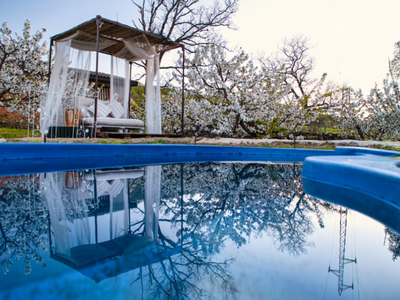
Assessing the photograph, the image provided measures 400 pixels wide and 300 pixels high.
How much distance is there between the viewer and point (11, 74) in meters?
8.30

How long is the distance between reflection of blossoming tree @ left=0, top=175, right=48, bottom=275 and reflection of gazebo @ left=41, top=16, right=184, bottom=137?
3339 mm

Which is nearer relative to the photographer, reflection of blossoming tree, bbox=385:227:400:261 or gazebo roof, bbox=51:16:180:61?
reflection of blossoming tree, bbox=385:227:400:261

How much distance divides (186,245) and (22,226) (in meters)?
0.91

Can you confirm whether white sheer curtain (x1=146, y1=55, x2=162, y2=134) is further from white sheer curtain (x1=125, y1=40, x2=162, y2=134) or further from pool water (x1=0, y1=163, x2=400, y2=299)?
pool water (x1=0, y1=163, x2=400, y2=299)

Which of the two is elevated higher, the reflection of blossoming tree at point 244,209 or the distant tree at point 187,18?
the distant tree at point 187,18

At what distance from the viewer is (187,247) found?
1374 millimetres

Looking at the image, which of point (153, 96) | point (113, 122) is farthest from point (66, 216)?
point (153, 96)

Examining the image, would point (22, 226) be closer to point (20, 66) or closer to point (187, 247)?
point (187, 247)

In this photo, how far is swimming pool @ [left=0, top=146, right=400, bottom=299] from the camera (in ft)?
3.32

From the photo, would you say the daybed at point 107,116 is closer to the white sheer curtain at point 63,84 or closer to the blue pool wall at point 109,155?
the white sheer curtain at point 63,84

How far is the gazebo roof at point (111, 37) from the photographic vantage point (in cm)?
566

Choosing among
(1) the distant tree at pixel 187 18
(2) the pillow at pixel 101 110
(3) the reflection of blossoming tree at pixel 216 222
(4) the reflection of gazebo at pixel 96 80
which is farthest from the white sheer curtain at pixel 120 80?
(1) the distant tree at pixel 187 18

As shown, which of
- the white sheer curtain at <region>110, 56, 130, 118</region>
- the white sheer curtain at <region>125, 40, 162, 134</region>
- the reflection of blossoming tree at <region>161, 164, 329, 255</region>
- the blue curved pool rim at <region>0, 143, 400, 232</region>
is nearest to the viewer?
the reflection of blossoming tree at <region>161, 164, 329, 255</region>

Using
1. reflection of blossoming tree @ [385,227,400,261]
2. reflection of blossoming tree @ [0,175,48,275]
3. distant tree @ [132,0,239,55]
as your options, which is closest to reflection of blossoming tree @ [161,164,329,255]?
reflection of blossoming tree @ [385,227,400,261]
